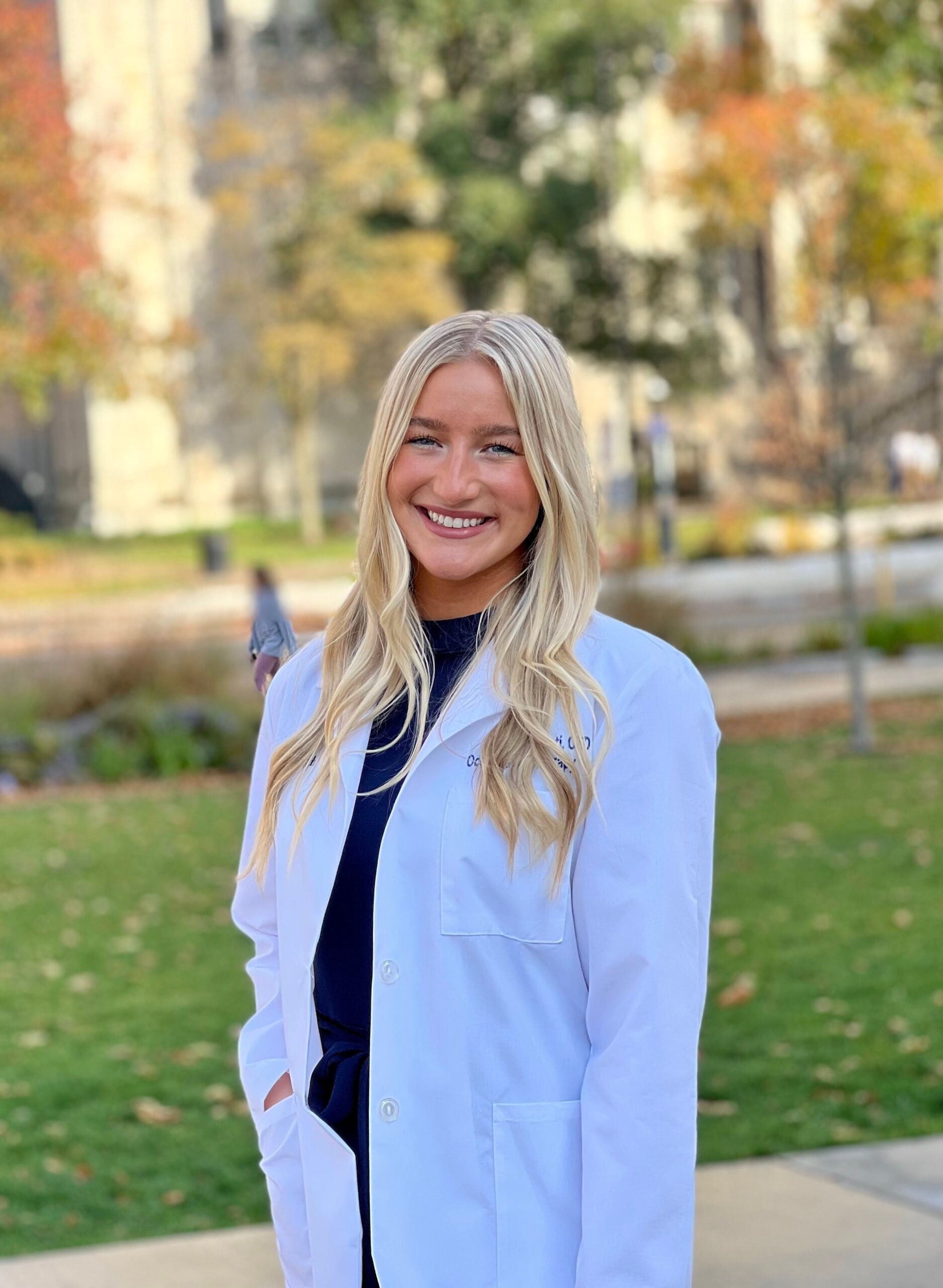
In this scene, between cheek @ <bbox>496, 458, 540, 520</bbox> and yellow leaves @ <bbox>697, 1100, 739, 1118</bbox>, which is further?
yellow leaves @ <bbox>697, 1100, 739, 1118</bbox>

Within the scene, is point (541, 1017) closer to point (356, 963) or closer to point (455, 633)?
point (356, 963)

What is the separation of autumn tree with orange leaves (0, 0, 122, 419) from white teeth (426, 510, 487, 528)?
888 inches

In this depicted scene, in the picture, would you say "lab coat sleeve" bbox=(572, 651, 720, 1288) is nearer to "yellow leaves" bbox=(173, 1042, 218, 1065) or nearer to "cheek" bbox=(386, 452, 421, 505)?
"cheek" bbox=(386, 452, 421, 505)

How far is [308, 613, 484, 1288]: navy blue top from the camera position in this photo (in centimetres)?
236

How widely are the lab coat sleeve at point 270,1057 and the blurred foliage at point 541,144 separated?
115ft

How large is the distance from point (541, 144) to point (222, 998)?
34.0 meters

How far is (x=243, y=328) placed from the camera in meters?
38.2

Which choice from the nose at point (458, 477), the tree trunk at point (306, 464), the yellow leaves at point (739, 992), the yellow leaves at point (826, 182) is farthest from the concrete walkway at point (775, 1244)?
the tree trunk at point (306, 464)

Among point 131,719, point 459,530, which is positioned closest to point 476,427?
point 459,530

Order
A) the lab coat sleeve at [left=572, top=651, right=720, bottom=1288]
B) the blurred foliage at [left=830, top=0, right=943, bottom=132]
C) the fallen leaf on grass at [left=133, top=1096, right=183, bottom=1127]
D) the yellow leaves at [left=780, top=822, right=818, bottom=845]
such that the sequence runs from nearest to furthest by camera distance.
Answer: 1. the lab coat sleeve at [left=572, top=651, right=720, bottom=1288]
2. the fallen leaf on grass at [left=133, top=1096, right=183, bottom=1127]
3. the yellow leaves at [left=780, top=822, right=818, bottom=845]
4. the blurred foliage at [left=830, top=0, right=943, bottom=132]

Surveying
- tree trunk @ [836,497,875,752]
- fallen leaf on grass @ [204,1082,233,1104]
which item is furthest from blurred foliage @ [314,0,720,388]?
fallen leaf on grass @ [204,1082,233,1104]

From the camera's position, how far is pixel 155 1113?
18.9 feet

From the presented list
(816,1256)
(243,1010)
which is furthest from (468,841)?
(243,1010)

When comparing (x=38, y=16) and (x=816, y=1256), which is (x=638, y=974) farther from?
(x=38, y=16)
